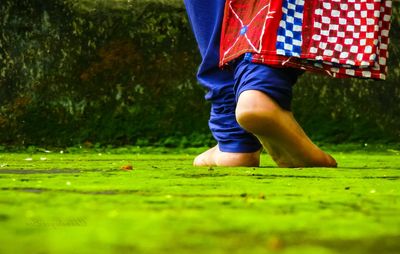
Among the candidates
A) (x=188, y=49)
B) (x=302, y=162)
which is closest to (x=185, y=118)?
(x=188, y=49)

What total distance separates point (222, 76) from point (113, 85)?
0.96m

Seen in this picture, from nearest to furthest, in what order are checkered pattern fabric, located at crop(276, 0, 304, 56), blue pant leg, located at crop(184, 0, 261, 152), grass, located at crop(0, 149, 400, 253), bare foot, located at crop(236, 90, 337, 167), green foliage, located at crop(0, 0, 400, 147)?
1. grass, located at crop(0, 149, 400, 253)
2. bare foot, located at crop(236, 90, 337, 167)
3. checkered pattern fabric, located at crop(276, 0, 304, 56)
4. blue pant leg, located at crop(184, 0, 261, 152)
5. green foliage, located at crop(0, 0, 400, 147)

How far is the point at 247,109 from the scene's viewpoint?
1.37 m

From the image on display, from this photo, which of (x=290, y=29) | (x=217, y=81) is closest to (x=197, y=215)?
(x=290, y=29)

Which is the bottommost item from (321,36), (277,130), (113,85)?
(113,85)

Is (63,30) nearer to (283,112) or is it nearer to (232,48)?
(232,48)

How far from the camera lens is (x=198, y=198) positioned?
844 millimetres

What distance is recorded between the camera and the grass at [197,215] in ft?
1.73

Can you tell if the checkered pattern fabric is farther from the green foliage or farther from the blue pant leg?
the green foliage

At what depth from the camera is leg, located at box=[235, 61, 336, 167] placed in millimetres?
1370

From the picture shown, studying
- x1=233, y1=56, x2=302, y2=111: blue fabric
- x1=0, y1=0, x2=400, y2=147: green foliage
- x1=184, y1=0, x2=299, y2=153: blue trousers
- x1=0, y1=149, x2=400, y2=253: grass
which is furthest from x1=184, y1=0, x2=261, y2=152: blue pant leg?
x1=0, y1=0, x2=400, y2=147: green foliage

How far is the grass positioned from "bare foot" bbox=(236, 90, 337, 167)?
0.21m

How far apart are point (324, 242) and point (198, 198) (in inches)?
12.4

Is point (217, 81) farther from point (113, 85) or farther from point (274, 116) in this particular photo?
point (113, 85)
